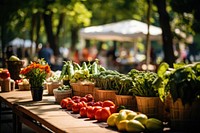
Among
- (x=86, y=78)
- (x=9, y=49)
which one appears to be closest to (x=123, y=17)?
(x=9, y=49)

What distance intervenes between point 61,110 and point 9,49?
9.14 metres

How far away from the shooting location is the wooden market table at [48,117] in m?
3.93

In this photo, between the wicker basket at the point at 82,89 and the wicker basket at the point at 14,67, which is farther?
the wicker basket at the point at 14,67

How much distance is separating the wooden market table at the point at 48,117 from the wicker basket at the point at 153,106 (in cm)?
45

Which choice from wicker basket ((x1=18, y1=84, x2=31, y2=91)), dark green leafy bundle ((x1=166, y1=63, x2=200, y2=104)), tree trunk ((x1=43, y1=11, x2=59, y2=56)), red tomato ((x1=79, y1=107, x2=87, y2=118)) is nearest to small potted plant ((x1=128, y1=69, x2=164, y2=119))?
dark green leafy bundle ((x1=166, y1=63, x2=200, y2=104))

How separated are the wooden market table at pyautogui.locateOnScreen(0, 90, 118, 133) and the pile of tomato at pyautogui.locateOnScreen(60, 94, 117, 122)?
0.06 m

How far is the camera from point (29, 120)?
18.4 ft

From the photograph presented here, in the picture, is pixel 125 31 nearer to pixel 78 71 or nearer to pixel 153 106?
pixel 78 71

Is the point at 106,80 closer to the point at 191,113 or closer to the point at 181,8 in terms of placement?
the point at 191,113

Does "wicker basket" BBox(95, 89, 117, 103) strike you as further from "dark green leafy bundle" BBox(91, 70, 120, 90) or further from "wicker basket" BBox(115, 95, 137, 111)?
"wicker basket" BBox(115, 95, 137, 111)

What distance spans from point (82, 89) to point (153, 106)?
182 cm

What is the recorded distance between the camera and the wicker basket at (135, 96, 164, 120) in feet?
14.1

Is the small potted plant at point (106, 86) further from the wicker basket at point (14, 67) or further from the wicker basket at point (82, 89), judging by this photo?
the wicker basket at point (14, 67)

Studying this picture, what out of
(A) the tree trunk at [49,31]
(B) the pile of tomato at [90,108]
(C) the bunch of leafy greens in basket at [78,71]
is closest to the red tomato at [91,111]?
(B) the pile of tomato at [90,108]
